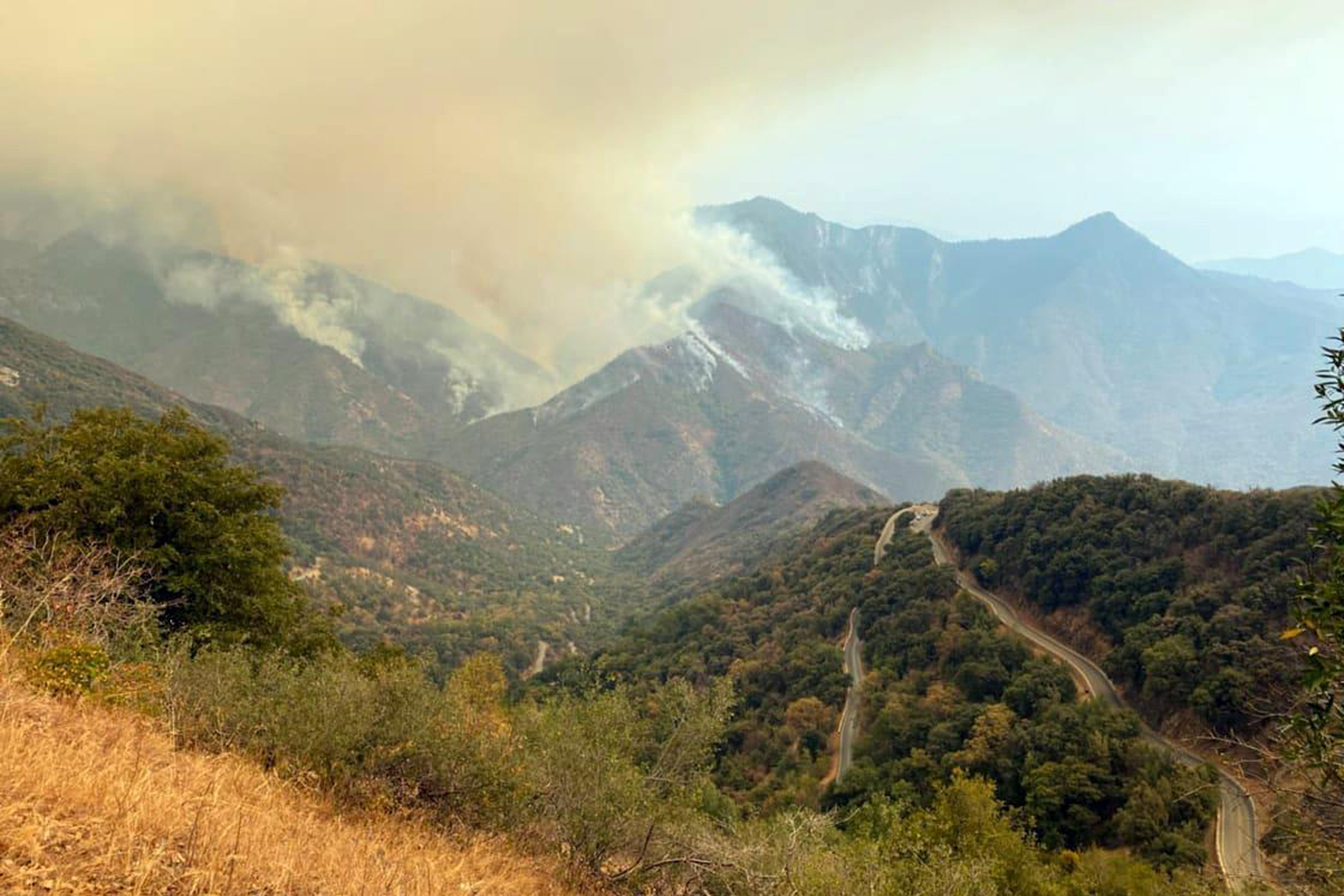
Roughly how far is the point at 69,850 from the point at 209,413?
227 meters

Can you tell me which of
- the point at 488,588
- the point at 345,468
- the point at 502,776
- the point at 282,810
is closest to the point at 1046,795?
the point at 502,776

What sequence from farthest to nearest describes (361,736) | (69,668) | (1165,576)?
(1165,576)
(361,736)
(69,668)

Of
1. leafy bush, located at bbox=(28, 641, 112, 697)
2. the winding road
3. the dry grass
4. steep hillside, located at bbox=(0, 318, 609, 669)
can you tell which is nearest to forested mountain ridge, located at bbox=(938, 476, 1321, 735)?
the winding road

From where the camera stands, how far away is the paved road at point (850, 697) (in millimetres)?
58159

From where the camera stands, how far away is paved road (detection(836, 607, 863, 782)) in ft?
191

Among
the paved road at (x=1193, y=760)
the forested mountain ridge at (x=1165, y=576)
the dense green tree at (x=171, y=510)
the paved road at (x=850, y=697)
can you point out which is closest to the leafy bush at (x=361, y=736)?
the dense green tree at (x=171, y=510)

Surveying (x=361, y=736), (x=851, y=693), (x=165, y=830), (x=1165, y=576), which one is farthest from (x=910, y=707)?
(x=165, y=830)

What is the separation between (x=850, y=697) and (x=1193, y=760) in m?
29.7

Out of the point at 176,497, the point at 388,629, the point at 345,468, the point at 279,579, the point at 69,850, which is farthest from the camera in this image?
the point at 345,468

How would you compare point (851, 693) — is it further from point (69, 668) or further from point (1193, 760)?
point (69, 668)

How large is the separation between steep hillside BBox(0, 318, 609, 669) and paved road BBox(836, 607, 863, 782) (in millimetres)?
66748

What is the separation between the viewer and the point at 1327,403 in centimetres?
861

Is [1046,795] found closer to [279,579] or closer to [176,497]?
[279,579]

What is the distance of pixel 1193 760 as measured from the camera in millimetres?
42938
